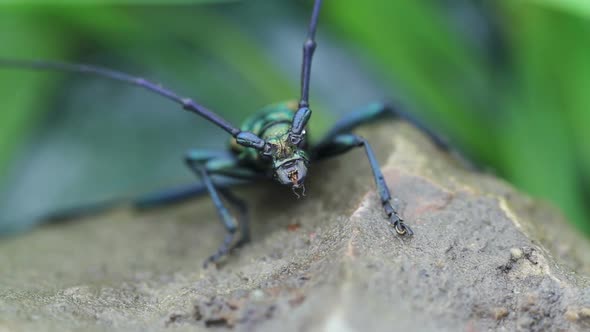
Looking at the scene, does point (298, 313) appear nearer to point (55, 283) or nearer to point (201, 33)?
point (55, 283)

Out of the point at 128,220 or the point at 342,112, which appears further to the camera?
the point at 342,112

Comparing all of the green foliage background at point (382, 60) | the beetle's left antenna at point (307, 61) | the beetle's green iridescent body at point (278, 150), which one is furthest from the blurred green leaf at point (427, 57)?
the beetle's left antenna at point (307, 61)

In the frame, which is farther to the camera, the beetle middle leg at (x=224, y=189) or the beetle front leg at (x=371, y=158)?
the beetle middle leg at (x=224, y=189)

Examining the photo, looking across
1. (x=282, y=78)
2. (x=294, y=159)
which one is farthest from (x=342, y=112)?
(x=294, y=159)

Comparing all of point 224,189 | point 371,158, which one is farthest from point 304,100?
point 224,189

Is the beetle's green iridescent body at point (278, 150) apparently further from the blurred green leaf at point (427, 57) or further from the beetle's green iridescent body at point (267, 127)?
the blurred green leaf at point (427, 57)

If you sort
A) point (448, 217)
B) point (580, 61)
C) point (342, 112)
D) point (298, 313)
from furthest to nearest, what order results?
point (342, 112)
point (580, 61)
point (448, 217)
point (298, 313)
